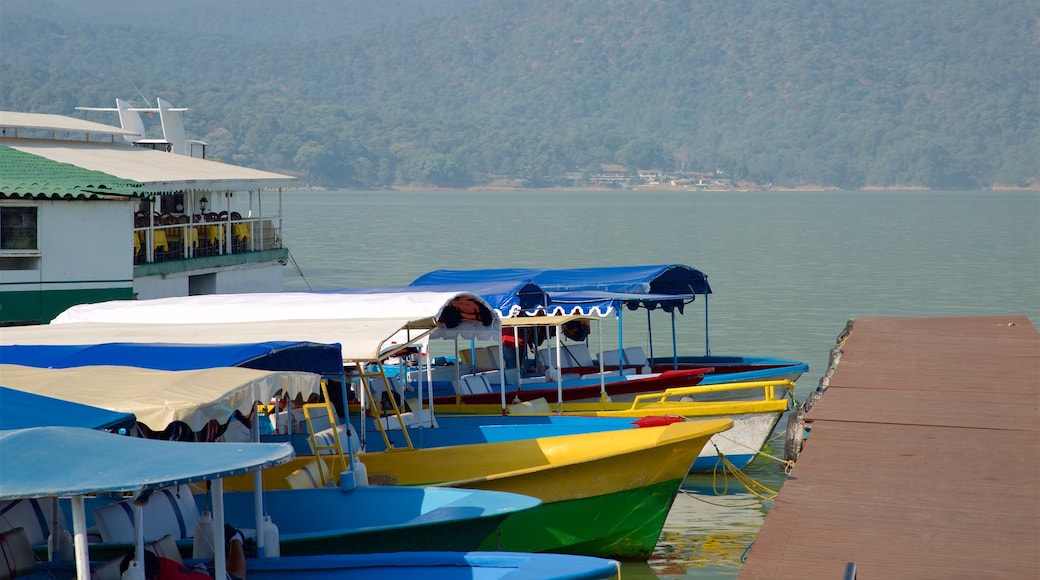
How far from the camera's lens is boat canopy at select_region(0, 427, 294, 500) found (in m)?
6.92

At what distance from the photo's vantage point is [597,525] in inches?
506

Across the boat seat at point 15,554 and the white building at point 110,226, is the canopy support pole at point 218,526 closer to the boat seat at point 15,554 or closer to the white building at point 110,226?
the boat seat at point 15,554

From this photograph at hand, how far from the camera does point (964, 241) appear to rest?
87.1 meters

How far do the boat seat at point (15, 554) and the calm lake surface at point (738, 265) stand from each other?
6185mm

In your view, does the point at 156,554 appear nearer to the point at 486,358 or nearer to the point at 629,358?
the point at 486,358

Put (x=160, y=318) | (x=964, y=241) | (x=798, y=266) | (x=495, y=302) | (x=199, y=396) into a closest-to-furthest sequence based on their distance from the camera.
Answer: (x=199, y=396) → (x=160, y=318) → (x=495, y=302) → (x=798, y=266) → (x=964, y=241)

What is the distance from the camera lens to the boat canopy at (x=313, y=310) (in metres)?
14.6

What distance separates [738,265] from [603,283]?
4461cm

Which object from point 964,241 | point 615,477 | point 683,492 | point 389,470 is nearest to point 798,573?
point 615,477

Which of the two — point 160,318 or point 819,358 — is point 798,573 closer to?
point 160,318

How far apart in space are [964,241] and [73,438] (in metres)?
85.9

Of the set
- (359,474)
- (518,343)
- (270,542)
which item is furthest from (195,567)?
(518,343)

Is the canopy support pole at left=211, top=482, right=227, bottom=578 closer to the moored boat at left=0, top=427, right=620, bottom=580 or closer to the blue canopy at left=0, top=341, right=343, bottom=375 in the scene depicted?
the moored boat at left=0, top=427, right=620, bottom=580

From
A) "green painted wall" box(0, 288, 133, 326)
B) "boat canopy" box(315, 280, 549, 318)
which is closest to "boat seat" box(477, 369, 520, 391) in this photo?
"boat canopy" box(315, 280, 549, 318)
